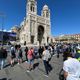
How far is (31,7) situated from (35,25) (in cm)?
924

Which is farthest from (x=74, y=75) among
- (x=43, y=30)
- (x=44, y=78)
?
(x=43, y=30)

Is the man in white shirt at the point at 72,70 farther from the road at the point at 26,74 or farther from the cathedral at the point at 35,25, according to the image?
the cathedral at the point at 35,25

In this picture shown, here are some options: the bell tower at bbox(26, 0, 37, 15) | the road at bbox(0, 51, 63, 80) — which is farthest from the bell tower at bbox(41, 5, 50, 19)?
the road at bbox(0, 51, 63, 80)

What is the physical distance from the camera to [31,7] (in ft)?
222

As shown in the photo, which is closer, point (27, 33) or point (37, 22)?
point (27, 33)

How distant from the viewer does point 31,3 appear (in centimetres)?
6781

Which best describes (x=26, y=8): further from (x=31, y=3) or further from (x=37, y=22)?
(x=37, y=22)

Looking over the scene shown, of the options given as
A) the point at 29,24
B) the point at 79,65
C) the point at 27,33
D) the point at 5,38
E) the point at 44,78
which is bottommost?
the point at 44,78

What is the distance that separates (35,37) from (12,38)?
34.6 m

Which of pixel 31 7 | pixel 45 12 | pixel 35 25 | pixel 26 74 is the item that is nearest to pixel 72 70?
pixel 26 74

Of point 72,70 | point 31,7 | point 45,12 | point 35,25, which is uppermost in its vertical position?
point 31,7

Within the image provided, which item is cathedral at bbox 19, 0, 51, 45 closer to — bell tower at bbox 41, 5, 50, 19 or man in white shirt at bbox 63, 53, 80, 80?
bell tower at bbox 41, 5, 50, 19

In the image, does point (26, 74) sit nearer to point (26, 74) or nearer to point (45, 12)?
point (26, 74)

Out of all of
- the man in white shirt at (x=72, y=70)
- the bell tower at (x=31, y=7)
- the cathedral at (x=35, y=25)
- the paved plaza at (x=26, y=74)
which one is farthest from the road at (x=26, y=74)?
the bell tower at (x=31, y=7)
